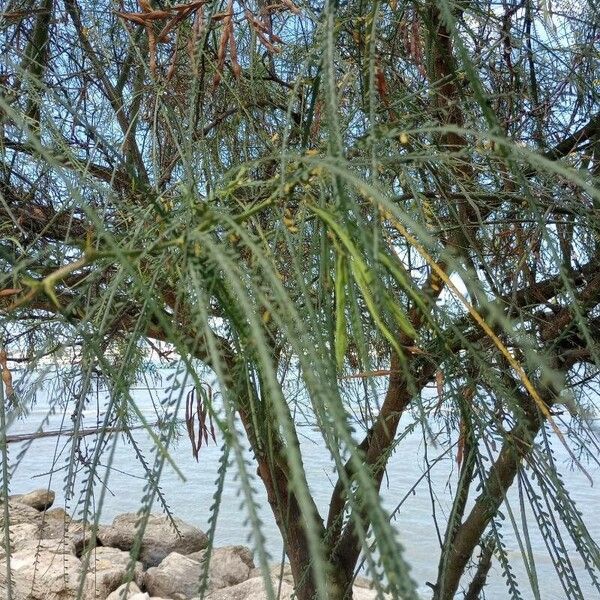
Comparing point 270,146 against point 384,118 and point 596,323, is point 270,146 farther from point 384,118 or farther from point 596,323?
point 596,323

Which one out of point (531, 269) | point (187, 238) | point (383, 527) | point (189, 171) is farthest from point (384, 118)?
point (383, 527)

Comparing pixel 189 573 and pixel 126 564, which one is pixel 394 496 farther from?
pixel 126 564

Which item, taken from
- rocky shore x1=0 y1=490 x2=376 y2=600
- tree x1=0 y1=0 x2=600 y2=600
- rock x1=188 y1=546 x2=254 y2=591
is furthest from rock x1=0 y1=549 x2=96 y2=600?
tree x1=0 y1=0 x2=600 y2=600

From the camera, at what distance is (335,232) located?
0.94ft

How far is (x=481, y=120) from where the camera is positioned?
83 cm

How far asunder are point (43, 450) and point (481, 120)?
296 cm

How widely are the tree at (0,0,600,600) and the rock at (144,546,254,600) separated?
47.3 inches

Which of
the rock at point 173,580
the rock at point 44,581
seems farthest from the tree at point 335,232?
the rock at point 173,580

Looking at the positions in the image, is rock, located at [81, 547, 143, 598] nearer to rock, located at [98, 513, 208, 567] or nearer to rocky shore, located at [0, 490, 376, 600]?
rocky shore, located at [0, 490, 376, 600]

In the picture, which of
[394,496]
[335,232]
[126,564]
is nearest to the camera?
[335,232]

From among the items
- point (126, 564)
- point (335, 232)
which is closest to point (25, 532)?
point (126, 564)

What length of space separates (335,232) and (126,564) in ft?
8.12

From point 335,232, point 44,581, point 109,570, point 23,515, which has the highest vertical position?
point 23,515

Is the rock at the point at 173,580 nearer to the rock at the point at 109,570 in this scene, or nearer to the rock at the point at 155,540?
the rock at the point at 109,570
